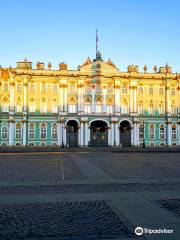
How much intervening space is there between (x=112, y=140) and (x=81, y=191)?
46.5 meters

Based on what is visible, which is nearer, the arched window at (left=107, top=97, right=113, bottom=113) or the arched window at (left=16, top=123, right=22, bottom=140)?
the arched window at (left=16, top=123, right=22, bottom=140)

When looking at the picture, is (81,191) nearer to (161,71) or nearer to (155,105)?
(155,105)

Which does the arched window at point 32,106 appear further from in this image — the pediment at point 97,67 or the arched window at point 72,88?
the pediment at point 97,67

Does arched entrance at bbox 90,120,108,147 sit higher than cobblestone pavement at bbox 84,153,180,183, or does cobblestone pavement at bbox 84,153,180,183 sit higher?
arched entrance at bbox 90,120,108,147

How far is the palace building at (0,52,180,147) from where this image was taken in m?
55.4

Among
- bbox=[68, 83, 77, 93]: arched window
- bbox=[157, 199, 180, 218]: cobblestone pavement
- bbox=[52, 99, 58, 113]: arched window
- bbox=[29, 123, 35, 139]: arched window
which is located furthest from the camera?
bbox=[68, 83, 77, 93]: arched window

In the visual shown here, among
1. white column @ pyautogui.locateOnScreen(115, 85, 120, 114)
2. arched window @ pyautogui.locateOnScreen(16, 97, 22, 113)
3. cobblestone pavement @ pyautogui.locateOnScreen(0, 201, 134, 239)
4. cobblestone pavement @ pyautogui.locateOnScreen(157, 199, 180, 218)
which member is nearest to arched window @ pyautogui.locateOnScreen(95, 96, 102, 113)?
white column @ pyautogui.locateOnScreen(115, 85, 120, 114)

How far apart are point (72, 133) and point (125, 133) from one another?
1166 cm

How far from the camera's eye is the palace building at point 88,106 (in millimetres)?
55438

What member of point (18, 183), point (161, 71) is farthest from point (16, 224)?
point (161, 71)

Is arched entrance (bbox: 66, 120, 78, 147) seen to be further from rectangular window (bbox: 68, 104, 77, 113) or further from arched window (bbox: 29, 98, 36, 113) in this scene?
arched window (bbox: 29, 98, 36, 113)

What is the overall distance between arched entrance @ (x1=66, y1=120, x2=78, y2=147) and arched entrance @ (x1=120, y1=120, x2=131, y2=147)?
Answer: 1002cm

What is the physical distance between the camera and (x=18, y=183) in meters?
12.4

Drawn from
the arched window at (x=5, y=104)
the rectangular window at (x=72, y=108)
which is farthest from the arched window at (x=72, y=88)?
the arched window at (x=5, y=104)
